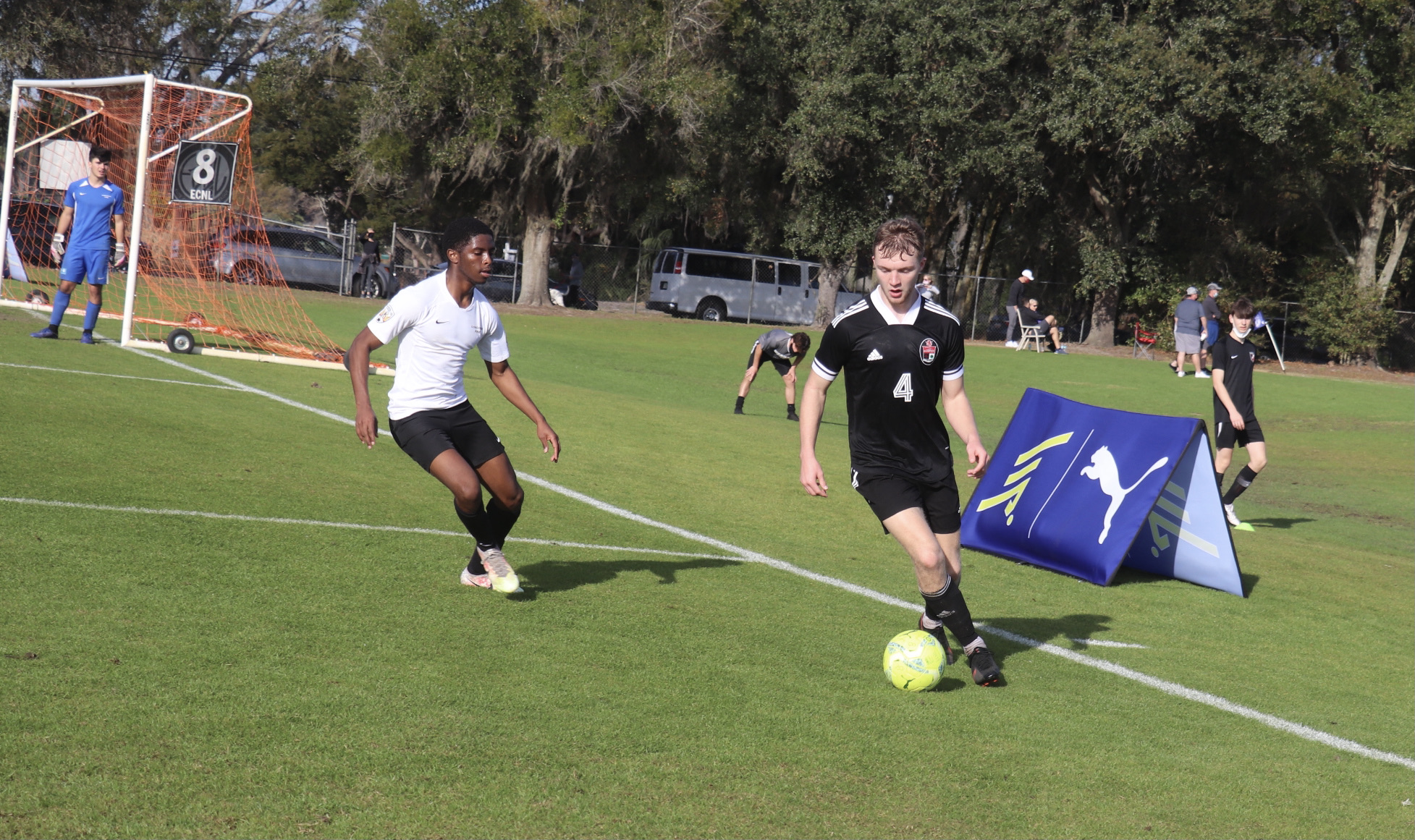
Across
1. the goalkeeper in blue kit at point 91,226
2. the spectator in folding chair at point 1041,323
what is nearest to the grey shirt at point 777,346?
the goalkeeper in blue kit at point 91,226

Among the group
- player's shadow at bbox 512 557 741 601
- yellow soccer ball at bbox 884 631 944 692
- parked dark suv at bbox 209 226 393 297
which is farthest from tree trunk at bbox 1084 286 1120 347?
yellow soccer ball at bbox 884 631 944 692

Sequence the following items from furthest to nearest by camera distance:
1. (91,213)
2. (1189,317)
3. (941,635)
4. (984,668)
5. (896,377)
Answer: (1189,317), (91,213), (941,635), (984,668), (896,377)

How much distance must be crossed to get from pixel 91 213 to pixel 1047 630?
12.1 meters

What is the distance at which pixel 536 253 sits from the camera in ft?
121

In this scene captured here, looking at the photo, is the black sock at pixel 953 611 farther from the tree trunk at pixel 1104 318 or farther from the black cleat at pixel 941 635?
the tree trunk at pixel 1104 318

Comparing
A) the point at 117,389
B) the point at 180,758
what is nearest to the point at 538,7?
the point at 117,389

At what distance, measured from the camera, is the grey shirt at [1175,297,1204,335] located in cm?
2806

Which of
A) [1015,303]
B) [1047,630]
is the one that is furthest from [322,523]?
[1015,303]

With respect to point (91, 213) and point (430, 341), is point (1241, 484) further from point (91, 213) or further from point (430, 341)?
point (91, 213)

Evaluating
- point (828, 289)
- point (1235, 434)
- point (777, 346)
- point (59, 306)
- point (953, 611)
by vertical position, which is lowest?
point (953, 611)

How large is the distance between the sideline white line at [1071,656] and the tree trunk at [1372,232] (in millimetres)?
33283


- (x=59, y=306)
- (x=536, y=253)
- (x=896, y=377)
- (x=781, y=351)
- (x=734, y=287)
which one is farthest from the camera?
(x=734, y=287)

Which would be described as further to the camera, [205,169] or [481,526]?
[205,169]

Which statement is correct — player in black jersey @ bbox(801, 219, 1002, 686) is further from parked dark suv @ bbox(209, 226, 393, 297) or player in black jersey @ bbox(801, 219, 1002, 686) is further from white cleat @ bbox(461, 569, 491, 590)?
parked dark suv @ bbox(209, 226, 393, 297)
